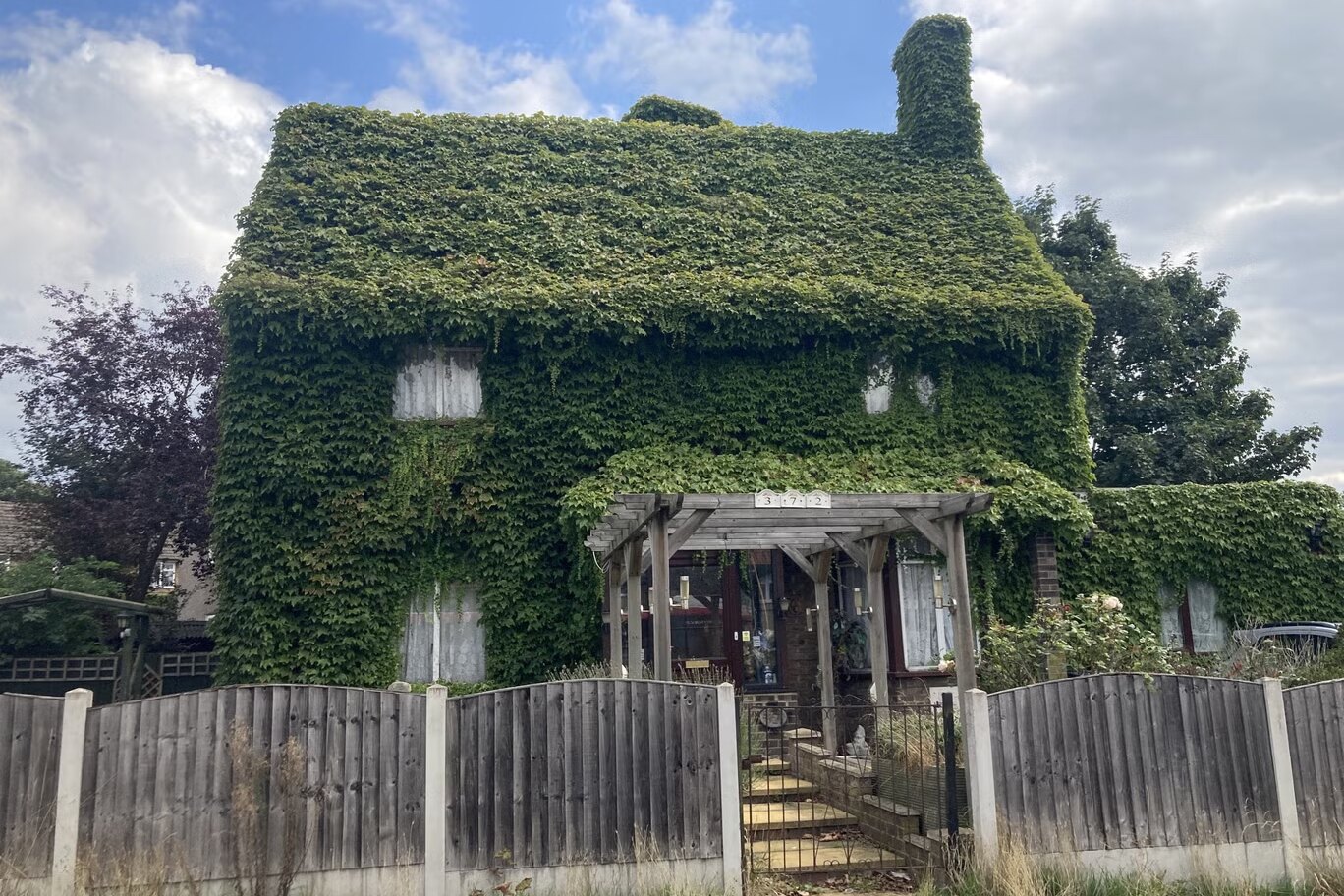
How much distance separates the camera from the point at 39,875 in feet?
20.7

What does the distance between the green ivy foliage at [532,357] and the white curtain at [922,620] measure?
91cm

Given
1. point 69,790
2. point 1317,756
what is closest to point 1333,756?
point 1317,756

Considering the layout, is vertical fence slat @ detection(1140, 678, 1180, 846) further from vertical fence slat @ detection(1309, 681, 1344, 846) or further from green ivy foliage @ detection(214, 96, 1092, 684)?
green ivy foliage @ detection(214, 96, 1092, 684)

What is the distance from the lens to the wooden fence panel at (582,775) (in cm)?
689

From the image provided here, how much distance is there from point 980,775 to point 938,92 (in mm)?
14579

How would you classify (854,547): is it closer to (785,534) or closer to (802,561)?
(785,534)

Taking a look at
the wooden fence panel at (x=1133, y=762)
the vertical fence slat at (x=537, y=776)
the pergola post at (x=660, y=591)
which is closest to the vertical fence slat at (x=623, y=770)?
the vertical fence slat at (x=537, y=776)

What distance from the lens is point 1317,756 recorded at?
775cm

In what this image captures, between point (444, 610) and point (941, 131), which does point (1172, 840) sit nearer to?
point (444, 610)

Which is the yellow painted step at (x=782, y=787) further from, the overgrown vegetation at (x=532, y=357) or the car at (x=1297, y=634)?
the car at (x=1297, y=634)

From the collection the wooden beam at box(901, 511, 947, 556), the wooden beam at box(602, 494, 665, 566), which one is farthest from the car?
the wooden beam at box(602, 494, 665, 566)

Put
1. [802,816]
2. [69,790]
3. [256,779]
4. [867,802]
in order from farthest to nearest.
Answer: [802,816], [867,802], [256,779], [69,790]

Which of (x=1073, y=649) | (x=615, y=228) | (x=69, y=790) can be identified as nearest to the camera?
(x=69, y=790)

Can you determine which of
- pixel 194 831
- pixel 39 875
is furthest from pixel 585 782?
pixel 39 875
